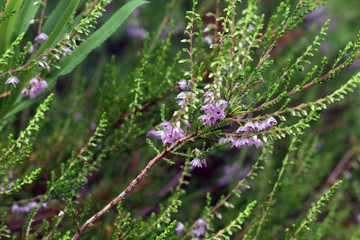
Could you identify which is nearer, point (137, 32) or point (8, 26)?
point (8, 26)

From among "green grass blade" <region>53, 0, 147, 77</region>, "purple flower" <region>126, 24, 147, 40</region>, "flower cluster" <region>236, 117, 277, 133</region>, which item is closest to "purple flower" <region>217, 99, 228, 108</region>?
"flower cluster" <region>236, 117, 277, 133</region>

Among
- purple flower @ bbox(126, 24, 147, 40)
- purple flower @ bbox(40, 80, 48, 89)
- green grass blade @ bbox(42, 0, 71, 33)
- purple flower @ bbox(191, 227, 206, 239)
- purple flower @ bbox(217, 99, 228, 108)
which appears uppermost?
purple flower @ bbox(126, 24, 147, 40)

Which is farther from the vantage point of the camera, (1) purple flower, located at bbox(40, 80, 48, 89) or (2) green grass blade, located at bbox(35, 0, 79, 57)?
(1) purple flower, located at bbox(40, 80, 48, 89)

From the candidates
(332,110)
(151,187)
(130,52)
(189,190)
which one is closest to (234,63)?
(151,187)

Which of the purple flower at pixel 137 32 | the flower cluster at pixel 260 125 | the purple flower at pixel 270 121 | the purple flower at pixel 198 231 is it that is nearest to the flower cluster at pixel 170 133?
the flower cluster at pixel 260 125

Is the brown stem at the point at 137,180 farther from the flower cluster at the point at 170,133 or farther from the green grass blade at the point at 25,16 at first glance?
the green grass blade at the point at 25,16

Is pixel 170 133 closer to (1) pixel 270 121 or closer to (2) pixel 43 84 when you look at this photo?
(1) pixel 270 121

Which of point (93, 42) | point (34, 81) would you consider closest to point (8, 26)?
point (34, 81)

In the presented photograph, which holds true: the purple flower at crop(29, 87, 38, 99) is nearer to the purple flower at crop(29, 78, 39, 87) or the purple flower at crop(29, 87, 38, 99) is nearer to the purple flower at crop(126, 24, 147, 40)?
the purple flower at crop(29, 78, 39, 87)
